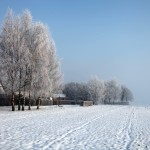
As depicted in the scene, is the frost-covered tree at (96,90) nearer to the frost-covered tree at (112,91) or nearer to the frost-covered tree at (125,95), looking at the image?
the frost-covered tree at (112,91)

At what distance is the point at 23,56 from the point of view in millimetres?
42094

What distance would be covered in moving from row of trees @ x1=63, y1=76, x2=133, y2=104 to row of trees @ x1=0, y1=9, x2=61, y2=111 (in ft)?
287

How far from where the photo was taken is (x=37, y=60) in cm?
4544

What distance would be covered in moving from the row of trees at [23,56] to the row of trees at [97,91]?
287 feet

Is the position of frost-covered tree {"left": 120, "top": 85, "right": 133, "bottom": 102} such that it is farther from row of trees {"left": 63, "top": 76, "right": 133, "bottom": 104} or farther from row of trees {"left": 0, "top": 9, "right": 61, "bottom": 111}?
row of trees {"left": 0, "top": 9, "right": 61, "bottom": 111}

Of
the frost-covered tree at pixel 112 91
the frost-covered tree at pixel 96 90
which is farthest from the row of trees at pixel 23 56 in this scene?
the frost-covered tree at pixel 112 91

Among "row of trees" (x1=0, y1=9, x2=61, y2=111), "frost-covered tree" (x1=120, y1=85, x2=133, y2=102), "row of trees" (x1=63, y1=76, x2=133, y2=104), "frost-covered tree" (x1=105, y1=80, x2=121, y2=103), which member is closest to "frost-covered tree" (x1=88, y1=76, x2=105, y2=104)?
"row of trees" (x1=63, y1=76, x2=133, y2=104)

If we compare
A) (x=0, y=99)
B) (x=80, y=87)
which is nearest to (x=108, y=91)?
(x=80, y=87)

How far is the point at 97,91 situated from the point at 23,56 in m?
93.7

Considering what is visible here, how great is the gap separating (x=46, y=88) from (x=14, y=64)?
292 inches

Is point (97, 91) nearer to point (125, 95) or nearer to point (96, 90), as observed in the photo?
point (96, 90)

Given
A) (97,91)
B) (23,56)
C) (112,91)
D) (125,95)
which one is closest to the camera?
(23,56)

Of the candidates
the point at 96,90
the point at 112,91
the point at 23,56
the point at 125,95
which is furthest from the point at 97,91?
the point at 23,56

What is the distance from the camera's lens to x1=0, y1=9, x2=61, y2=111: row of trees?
40.8 metres
